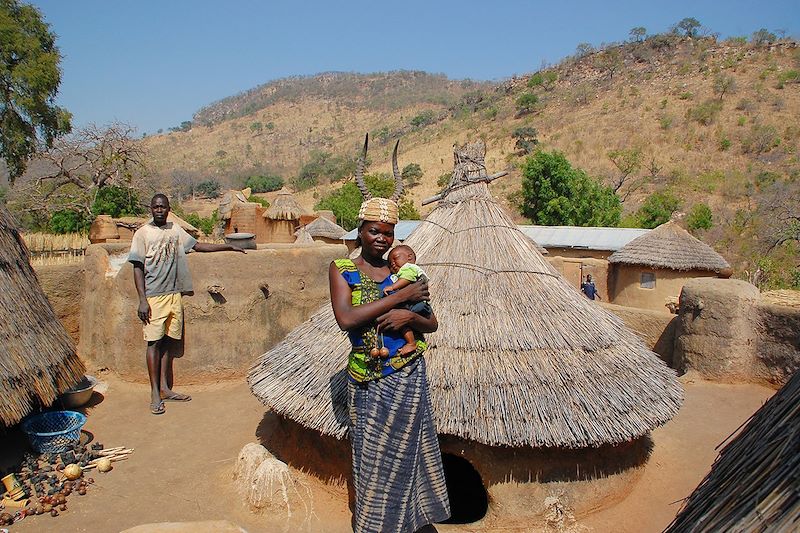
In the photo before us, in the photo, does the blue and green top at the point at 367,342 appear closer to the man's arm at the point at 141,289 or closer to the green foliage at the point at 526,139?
the man's arm at the point at 141,289

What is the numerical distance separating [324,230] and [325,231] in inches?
2.9

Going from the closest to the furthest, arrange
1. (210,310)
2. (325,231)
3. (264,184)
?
(210,310) < (325,231) < (264,184)

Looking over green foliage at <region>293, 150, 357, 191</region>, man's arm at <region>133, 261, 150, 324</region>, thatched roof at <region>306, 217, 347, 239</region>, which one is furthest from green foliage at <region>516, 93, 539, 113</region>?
man's arm at <region>133, 261, 150, 324</region>

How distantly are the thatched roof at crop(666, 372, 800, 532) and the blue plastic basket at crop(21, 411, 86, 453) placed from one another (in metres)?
4.94

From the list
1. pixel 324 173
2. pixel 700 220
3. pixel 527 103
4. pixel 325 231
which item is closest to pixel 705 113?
pixel 527 103

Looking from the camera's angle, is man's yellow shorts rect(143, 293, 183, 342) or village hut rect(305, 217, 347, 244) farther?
village hut rect(305, 217, 347, 244)

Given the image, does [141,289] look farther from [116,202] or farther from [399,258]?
[116,202]

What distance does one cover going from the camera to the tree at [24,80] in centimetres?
1602

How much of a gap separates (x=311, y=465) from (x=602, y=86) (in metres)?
40.0

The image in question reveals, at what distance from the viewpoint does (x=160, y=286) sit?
6352 mm

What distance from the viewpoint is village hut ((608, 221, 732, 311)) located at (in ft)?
43.5

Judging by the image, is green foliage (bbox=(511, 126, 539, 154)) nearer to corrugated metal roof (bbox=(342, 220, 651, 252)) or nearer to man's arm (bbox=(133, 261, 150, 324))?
corrugated metal roof (bbox=(342, 220, 651, 252))

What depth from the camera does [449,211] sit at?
6.03 meters

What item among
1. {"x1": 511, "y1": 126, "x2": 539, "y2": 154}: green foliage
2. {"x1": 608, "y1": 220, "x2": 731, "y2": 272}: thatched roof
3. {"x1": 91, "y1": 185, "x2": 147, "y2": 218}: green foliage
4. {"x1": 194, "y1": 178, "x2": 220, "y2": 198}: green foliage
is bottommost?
{"x1": 608, "y1": 220, "x2": 731, "y2": 272}: thatched roof
